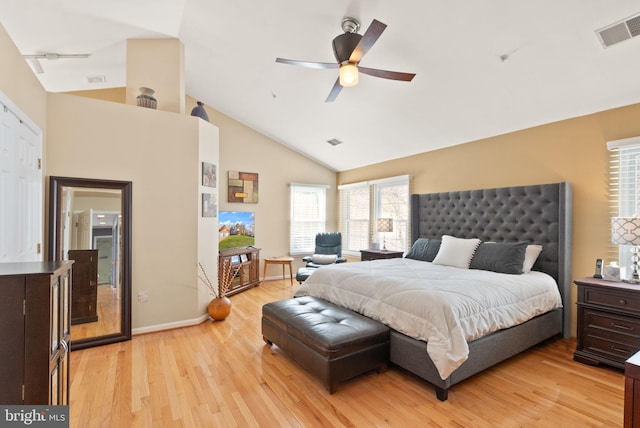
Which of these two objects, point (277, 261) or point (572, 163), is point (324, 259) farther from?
point (572, 163)

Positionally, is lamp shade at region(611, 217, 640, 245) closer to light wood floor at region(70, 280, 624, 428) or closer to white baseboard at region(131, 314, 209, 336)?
light wood floor at region(70, 280, 624, 428)

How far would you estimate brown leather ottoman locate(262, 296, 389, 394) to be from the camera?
2.29 meters

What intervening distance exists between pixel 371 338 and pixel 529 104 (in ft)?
10.1

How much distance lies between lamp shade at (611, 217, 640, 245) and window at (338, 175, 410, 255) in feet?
9.53

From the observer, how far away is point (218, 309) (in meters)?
3.87

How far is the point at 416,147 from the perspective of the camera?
5074mm

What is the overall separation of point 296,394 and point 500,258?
8.64 feet

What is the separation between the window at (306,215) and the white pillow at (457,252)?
3256 mm

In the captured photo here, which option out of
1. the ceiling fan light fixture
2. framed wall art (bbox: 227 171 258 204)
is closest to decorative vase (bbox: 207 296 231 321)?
framed wall art (bbox: 227 171 258 204)

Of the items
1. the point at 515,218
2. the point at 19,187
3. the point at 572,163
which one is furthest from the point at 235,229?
the point at 572,163

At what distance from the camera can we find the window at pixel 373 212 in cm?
561

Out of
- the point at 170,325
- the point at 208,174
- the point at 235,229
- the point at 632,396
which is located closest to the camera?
the point at 632,396

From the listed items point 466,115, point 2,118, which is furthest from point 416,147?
point 2,118

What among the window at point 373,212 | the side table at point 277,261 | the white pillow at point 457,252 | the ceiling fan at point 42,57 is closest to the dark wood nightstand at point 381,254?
the window at point 373,212
